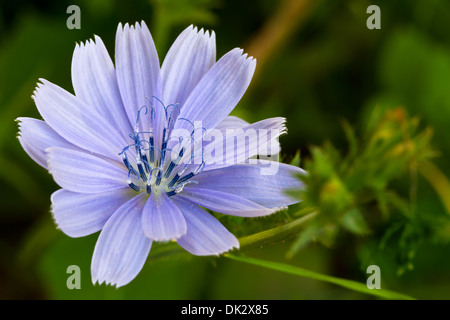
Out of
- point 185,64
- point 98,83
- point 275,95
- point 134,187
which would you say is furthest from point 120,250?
point 275,95

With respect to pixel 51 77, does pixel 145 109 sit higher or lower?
lower

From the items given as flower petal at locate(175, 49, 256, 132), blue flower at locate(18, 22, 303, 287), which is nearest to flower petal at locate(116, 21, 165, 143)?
blue flower at locate(18, 22, 303, 287)

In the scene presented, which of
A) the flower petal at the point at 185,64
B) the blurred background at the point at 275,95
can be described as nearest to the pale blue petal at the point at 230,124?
the flower petal at the point at 185,64

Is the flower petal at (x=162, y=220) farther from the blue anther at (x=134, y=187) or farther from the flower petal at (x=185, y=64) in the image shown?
the flower petal at (x=185, y=64)

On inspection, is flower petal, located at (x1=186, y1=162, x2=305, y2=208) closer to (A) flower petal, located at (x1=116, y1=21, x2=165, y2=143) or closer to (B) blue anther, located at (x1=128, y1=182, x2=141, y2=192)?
(B) blue anther, located at (x1=128, y1=182, x2=141, y2=192)

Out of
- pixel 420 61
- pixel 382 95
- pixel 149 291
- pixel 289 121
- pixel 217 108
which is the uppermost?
pixel 420 61

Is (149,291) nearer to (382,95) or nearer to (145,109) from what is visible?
(145,109)

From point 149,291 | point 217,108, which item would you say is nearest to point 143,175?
point 217,108

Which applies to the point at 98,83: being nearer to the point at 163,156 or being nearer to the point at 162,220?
the point at 163,156
